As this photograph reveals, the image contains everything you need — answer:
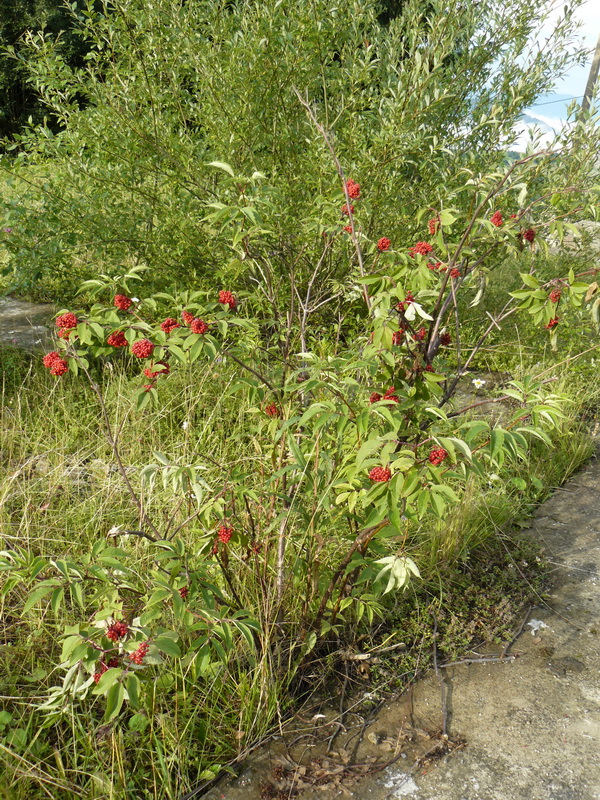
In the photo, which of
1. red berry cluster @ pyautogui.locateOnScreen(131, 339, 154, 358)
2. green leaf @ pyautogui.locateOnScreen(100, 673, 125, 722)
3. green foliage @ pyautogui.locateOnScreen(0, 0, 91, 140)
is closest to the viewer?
green leaf @ pyautogui.locateOnScreen(100, 673, 125, 722)

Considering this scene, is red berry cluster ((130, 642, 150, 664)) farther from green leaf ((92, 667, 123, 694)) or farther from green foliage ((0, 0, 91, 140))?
green foliage ((0, 0, 91, 140))

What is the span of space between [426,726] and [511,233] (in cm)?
158

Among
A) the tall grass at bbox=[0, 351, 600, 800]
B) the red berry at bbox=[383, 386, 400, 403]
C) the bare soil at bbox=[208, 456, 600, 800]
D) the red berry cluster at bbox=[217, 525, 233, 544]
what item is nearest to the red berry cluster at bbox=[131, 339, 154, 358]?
the tall grass at bbox=[0, 351, 600, 800]

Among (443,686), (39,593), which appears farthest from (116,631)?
(443,686)

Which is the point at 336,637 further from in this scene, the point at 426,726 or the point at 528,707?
the point at 528,707

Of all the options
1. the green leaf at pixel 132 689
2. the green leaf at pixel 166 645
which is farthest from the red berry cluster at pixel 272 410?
the green leaf at pixel 132 689

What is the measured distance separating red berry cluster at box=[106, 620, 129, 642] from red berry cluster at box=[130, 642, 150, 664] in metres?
0.06

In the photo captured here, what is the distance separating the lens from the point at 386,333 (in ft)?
5.79

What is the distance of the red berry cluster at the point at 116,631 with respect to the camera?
1.52 metres

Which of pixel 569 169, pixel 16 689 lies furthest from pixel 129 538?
pixel 569 169

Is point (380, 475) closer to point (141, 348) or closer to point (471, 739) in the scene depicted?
point (141, 348)

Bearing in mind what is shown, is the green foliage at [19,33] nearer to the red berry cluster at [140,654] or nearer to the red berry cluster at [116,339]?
the red berry cluster at [116,339]

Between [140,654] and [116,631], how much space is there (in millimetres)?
83

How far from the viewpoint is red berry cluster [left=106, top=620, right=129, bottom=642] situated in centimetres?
152
